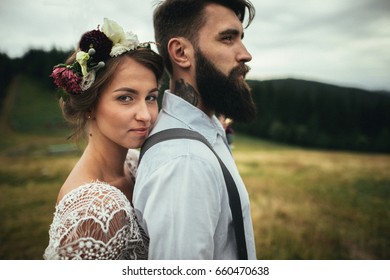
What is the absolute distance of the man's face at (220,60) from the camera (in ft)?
5.44

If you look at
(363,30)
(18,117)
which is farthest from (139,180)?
(18,117)

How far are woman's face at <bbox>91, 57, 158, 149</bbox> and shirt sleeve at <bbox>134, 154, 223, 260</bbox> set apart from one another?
417 mm

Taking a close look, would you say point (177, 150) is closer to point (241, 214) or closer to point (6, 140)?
point (241, 214)

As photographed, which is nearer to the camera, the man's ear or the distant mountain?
the man's ear

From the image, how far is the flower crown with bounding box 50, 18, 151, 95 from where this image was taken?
1.67m

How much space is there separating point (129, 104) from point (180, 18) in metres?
0.58

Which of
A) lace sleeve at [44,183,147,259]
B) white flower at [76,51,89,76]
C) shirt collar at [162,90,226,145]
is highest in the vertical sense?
white flower at [76,51,89,76]

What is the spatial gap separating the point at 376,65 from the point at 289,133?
16616 millimetres

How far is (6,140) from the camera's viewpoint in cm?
655

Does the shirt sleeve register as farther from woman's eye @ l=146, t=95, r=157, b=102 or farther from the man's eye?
the man's eye

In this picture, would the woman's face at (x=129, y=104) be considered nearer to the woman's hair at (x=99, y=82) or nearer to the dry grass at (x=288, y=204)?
the woman's hair at (x=99, y=82)

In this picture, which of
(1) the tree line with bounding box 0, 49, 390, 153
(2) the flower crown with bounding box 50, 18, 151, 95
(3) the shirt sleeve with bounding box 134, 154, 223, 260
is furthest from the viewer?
(1) the tree line with bounding box 0, 49, 390, 153

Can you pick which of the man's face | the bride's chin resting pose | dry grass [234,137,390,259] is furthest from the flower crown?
dry grass [234,137,390,259]

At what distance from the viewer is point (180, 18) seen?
1745mm
